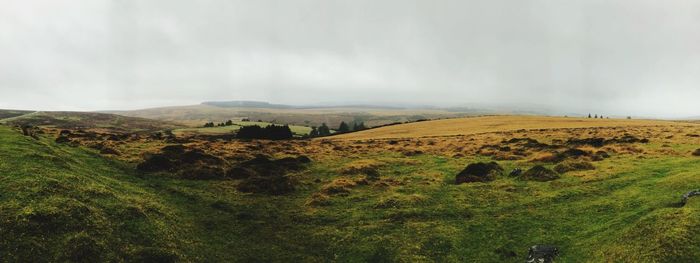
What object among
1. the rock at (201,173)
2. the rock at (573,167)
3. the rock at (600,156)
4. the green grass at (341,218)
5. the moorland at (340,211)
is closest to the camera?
the green grass at (341,218)

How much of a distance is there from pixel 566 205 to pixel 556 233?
4859 mm

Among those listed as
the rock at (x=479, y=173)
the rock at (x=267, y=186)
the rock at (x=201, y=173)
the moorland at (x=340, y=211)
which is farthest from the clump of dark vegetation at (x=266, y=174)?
the rock at (x=479, y=173)

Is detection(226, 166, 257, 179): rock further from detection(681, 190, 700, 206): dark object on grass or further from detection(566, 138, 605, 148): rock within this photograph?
detection(566, 138, 605, 148): rock

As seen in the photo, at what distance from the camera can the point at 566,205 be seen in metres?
24.2

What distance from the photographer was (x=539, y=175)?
3147cm

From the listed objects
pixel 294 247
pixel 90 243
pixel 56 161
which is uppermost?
pixel 56 161

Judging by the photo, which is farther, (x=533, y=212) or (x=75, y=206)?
(x=533, y=212)

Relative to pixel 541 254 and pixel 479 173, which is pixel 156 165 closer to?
pixel 479 173

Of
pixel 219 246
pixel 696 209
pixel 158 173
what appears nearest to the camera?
pixel 696 209

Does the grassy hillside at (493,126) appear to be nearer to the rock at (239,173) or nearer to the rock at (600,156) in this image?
the rock at (600,156)

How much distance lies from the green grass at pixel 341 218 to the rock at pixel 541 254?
1.26 ft

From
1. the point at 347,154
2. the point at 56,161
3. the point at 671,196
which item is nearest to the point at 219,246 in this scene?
the point at 56,161

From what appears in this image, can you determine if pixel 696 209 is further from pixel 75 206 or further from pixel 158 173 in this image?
pixel 158 173

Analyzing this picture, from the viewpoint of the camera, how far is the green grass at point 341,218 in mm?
16656
